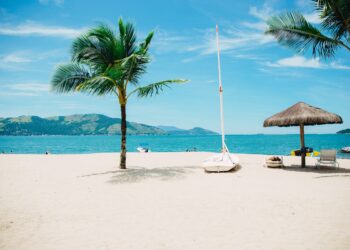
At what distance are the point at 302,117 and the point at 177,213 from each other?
763 cm

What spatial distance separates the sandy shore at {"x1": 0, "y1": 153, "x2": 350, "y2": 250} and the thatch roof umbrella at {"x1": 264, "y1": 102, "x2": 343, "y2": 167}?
8.01 ft

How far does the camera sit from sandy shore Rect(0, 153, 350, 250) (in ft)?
12.7

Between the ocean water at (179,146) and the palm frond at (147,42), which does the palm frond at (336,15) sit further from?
the ocean water at (179,146)

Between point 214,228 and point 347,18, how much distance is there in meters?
9.32

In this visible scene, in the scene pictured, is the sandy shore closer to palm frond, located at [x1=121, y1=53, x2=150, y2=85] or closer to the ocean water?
palm frond, located at [x1=121, y1=53, x2=150, y2=85]

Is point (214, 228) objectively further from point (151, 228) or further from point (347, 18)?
point (347, 18)

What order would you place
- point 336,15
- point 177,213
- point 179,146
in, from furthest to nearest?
point 179,146 → point 336,15 → point 177,213

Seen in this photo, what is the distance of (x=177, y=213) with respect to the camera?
524cm

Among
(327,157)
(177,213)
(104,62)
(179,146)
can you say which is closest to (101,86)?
(104,62)

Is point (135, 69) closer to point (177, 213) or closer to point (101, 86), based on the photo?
point (101, 86)

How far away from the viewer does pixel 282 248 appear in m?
3.53

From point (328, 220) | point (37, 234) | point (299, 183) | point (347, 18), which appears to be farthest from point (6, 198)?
point (347, 18)

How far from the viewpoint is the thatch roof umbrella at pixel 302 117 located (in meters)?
10.4

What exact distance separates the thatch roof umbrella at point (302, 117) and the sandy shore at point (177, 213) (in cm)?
244
